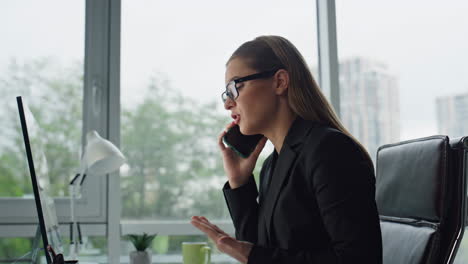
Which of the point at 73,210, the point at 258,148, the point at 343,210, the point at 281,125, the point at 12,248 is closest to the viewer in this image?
the point at 343,210

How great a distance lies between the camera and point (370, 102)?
2.45 meters

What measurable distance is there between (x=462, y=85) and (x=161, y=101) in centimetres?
146

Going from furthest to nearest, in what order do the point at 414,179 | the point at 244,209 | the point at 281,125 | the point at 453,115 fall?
the point at 453,115, the point at 244,209, the point at 281,125, the point at 414,179

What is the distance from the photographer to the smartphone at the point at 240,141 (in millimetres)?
1738

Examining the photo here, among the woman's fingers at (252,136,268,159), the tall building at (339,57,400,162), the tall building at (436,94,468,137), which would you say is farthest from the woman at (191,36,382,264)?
the tall building at (436,94,468,137)

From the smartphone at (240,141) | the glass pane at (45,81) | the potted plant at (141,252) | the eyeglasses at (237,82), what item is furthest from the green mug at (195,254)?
the glass pane at (45,81)

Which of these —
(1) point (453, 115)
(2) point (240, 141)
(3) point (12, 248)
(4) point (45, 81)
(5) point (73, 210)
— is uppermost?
(4) point (45, 81)

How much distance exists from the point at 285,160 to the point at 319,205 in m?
0.21

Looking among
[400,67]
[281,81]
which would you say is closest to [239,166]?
[281,81]

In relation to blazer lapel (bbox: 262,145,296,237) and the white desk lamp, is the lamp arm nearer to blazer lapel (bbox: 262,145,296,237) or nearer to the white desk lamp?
the white desk lamp

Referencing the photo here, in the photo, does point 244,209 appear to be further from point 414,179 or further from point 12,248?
point 12,248

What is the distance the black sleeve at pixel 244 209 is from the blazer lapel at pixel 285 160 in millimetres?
212

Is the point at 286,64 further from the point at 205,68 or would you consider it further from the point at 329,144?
the point at 205,68

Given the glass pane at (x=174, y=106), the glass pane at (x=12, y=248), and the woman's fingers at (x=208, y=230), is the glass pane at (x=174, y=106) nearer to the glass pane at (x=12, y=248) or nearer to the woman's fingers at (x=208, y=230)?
the glass pane at (x=12, y=248)
